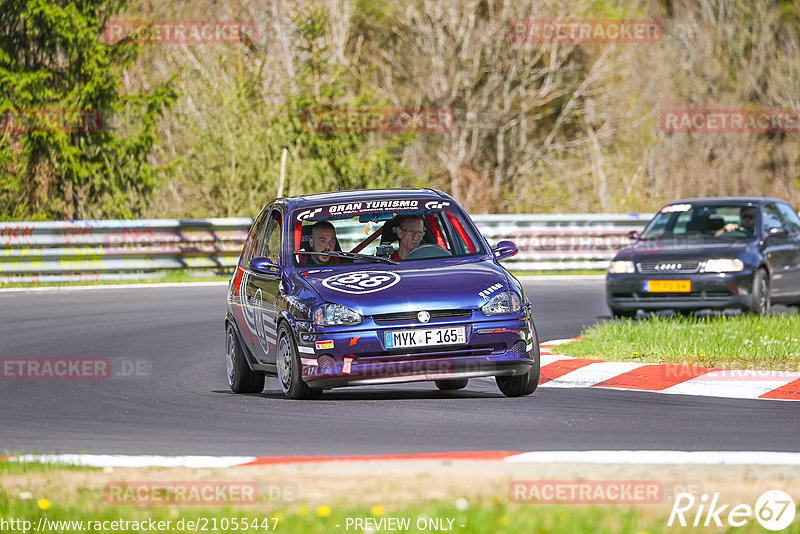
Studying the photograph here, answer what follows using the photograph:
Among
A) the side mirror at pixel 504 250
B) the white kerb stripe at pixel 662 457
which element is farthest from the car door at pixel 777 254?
the white kerb stripe at pixel 662 457

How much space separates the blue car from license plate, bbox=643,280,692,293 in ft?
20.0

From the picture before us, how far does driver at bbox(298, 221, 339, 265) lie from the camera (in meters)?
10.7

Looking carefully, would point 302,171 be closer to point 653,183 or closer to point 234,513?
point 653,183

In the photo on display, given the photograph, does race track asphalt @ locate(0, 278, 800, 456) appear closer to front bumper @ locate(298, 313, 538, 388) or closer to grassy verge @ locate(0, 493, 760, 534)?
front bumper @ locate(298, 313, 538, 388)

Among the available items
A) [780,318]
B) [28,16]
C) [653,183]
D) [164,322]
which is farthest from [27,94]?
[653,183]


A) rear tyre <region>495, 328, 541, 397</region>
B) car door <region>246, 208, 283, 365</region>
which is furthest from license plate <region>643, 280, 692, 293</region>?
rear tyre <region>495, 328, 541, 397</region>

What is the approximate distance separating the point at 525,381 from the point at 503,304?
686 millimetres

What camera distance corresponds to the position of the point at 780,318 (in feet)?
50.3

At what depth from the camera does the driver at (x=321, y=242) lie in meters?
A: 10.7

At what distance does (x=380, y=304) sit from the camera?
957 cm

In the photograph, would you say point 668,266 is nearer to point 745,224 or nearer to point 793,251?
point 745,224

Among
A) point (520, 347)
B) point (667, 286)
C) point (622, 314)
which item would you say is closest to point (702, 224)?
point (667, 286)

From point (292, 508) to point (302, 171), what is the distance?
902 inches

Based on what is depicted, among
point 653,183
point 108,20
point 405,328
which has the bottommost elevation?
point 653,183
